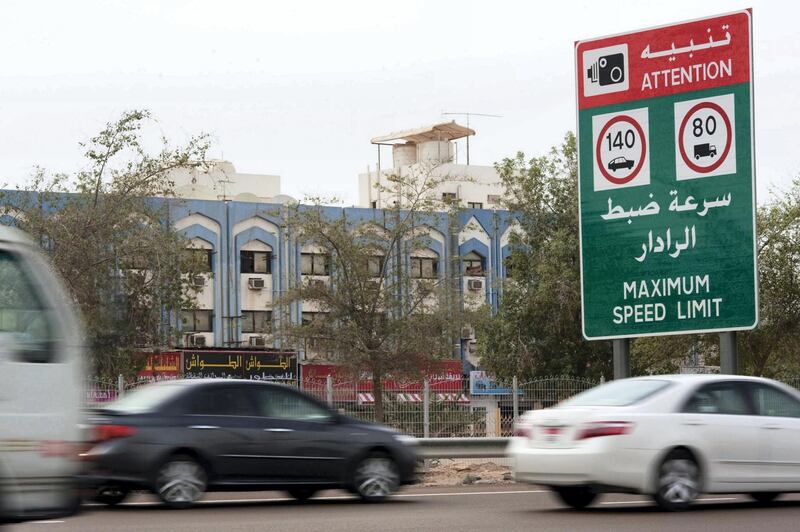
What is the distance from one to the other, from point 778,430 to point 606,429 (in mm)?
2265

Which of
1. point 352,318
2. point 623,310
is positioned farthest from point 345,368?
point 623,310

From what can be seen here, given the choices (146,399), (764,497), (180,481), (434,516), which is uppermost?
(146,399)

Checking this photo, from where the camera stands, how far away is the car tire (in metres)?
14.7

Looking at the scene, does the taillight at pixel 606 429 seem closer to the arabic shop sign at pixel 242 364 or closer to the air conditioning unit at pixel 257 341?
the arabic shop sign at pixel 242 364

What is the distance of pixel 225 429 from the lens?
1527 cm

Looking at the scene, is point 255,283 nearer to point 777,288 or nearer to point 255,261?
point 255,261

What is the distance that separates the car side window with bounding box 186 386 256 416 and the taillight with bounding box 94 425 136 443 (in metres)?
0.79

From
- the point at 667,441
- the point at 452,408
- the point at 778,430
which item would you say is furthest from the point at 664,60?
the point at 452,408

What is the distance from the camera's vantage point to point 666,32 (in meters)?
21.9

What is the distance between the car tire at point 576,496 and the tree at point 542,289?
41.1 m

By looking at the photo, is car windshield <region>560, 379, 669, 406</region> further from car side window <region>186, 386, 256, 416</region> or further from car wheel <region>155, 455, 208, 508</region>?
car wheel <region>155, 455, 208, 508</region>

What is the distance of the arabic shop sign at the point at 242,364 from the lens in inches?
2463

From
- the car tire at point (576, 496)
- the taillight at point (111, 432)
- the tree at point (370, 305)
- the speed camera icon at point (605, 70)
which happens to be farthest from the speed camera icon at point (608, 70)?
the tree at point (370, 305)

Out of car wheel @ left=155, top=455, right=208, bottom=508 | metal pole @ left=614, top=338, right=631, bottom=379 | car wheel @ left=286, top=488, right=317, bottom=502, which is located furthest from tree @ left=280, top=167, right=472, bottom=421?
car wheel @ left=155, top=455, right=208, bottom=508
